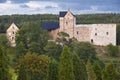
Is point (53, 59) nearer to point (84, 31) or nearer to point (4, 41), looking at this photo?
point (4, 41)

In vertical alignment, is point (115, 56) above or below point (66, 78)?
below

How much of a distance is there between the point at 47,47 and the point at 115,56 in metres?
18.2

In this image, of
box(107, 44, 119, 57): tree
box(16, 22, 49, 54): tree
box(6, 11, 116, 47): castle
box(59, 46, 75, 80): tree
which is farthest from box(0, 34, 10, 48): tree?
box(59, 46, 75, 80): tree

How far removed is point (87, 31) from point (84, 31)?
70 centimetres

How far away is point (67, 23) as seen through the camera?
105m

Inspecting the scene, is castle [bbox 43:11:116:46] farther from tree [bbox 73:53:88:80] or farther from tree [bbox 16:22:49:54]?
tree [bbox 73:53:88:80]

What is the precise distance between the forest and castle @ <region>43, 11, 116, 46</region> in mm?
→ 1950

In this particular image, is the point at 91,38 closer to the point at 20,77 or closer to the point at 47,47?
the point at 47,47

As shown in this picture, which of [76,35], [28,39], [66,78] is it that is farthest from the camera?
[76,35]

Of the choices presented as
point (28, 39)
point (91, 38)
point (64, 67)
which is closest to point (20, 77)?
point (64, 67)

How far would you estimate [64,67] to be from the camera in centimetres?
4628

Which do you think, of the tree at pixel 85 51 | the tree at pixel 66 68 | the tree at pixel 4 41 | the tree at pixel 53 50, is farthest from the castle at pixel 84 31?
the tree at pixel 66 68

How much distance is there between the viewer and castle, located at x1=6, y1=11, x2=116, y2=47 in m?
102

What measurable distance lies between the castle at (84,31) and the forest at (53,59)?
6.60 feet
